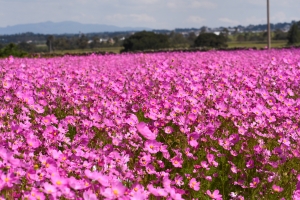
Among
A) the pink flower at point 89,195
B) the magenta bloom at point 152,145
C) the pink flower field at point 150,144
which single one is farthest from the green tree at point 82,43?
the pink flower at point 89,195

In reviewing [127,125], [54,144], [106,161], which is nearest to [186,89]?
[127,125]

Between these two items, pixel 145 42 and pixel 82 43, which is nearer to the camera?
pixel 145 42

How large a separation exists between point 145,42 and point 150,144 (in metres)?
85.8

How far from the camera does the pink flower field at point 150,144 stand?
3139 millimetres

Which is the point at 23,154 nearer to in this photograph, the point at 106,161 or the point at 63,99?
the point at 106,161

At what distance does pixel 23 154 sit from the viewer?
11.7ft

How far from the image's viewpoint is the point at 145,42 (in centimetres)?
8912

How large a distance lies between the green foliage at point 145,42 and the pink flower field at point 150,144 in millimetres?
80237

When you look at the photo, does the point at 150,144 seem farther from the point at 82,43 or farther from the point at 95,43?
the point at 95,43

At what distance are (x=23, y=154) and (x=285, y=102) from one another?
4.39m

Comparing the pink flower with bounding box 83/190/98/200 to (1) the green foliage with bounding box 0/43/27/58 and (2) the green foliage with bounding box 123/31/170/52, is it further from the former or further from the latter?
(2) the green foliage with bounding box 123/31/170/52

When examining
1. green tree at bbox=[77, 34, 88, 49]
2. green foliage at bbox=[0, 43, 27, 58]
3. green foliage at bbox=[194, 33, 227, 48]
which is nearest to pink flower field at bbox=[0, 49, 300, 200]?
green foliage at bbox=[0, 43, 27, 58]

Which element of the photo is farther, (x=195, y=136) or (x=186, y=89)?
(x=186, y=89)

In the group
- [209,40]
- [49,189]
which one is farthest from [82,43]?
[49,189]
